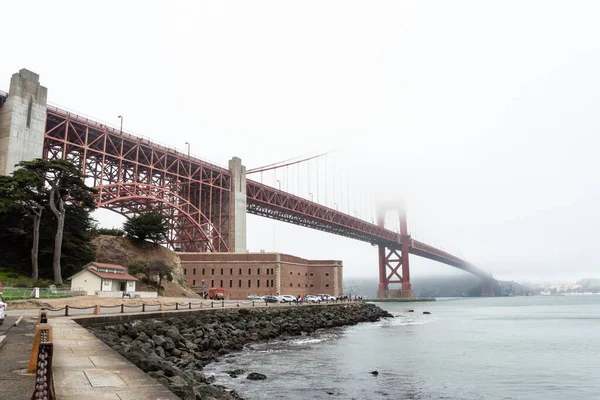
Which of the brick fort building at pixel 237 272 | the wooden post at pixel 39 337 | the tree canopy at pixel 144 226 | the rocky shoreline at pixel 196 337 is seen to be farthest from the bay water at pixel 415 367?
the tree canopy at pixel 144 226

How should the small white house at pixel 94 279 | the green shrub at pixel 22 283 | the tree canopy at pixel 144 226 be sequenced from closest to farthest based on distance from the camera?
the green shrub at pixel 22 283 → the small white house at pixel 94 279 → the tree canopy at pixel 144 226

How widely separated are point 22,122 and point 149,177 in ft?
70.5

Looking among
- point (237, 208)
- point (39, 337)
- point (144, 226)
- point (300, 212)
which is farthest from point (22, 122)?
point (300, 212)

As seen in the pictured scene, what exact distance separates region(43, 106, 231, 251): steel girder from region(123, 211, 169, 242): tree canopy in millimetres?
3699

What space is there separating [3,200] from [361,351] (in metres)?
34.8

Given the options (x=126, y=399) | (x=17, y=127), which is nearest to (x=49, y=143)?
(x=17, y=127)

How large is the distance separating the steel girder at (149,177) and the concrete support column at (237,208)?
3.61 feet

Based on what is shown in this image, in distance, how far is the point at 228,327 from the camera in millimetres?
34906

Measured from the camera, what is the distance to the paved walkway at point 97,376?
8.82 metres

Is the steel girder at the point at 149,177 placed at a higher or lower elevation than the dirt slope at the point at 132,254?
higher

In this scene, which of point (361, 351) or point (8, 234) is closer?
point (361, 351)

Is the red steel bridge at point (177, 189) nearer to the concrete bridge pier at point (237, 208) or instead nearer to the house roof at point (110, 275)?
the concrete bridge pier at point (237, 208)

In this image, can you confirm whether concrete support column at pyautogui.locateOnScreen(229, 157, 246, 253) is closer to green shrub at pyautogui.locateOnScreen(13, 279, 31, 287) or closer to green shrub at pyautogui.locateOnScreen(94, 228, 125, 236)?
green shrub at pyautogui.locateOnScreen(94, 228, 125, 236)

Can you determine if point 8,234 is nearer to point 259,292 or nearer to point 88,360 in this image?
point 259,292
